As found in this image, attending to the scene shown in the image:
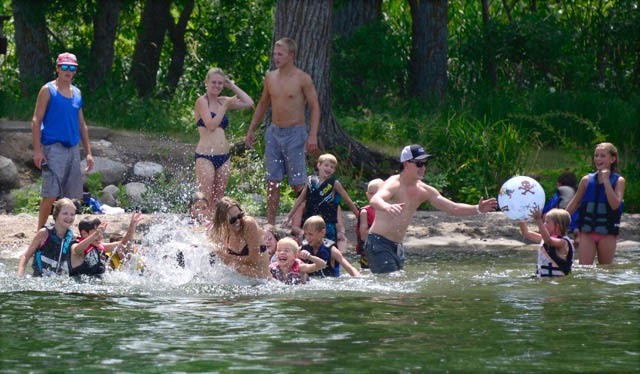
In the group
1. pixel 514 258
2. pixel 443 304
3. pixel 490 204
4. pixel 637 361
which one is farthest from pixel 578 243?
pixel 637 361

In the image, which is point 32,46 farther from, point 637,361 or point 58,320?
point 637,361

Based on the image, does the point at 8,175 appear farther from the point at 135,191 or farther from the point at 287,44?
the point at 287,44

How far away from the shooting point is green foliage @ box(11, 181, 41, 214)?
1501 centimetres

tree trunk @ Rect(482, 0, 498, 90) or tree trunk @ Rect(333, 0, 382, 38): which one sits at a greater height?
tree trunk @ Rect(333, 0, 382, 38)

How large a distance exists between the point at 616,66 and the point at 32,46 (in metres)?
10.8

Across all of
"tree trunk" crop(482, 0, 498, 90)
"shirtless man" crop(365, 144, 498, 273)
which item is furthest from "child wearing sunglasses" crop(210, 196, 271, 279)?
"tree trunk" crop(482, 0, 498, 90)

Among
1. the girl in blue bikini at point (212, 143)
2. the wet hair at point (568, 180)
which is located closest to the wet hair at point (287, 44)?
the girl in blue bikini at point (212, 143)

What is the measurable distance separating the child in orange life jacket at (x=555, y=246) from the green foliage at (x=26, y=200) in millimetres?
6688

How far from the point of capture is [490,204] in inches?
400

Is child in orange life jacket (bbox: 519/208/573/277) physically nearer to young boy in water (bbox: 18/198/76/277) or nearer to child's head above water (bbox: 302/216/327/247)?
child's head above water (bbox: 302/216/327/247)

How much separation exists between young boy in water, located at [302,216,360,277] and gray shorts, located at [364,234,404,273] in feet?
0.63

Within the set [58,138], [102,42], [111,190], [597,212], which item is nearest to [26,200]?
[111,190]

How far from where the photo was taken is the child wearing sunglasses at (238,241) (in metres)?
10.2

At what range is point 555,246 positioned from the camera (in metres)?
10.9
